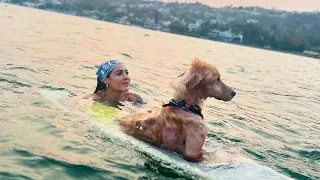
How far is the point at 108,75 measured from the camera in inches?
396

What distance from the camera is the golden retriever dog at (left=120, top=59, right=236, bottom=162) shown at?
6.70 metres

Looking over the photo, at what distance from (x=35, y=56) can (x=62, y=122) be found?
1164cm

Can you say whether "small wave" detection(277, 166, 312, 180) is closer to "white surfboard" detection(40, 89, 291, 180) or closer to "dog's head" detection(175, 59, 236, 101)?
"white surfboard" detection(40, 89, 291, 180)

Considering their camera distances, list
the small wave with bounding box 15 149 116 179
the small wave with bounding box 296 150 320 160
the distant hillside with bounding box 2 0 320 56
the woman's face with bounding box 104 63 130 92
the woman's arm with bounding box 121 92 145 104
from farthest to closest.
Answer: the distant hillside with bounding box 2 0 320 56 → the woman's arm with bounding box 121 92 145 104 → the woman's face with bounding box 104 63 130 92 → the small wave with bounding box 296 150 320 160 → the small wave with bounding box 15 149 116 179

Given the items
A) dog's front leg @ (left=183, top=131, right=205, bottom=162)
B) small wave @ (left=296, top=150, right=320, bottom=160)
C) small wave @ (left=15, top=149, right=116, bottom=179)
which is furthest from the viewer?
small wave @ (left=296, top=150, right=320, bottom=160)

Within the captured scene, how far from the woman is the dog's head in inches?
127

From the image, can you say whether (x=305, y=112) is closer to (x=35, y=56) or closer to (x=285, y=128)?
(x=285, y=128)

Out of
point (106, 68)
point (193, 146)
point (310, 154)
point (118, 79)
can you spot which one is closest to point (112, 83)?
point (118, 79)

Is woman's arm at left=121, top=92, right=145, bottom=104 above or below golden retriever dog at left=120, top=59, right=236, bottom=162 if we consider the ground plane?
below

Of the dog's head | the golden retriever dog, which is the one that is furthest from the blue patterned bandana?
the dog's head

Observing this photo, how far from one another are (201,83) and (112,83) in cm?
361

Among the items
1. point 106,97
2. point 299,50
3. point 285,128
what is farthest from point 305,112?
point 299,50

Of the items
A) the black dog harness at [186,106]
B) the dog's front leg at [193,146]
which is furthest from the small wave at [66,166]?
the black dog harness at [186,106]

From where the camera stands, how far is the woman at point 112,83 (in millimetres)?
9969
